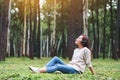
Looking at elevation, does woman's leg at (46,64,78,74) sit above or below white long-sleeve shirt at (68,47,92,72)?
below

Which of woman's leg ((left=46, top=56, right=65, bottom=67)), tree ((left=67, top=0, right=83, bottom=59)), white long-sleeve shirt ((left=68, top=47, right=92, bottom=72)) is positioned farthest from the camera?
tree ((left=67, top=0, right=83, bottom=59))

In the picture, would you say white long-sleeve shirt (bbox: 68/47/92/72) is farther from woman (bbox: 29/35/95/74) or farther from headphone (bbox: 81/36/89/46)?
headphone (bbox: 81/36/89/46)

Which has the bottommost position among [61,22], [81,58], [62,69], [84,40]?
[61,22]

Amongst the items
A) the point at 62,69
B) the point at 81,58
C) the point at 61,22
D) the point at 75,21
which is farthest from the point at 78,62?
the point at 61,22

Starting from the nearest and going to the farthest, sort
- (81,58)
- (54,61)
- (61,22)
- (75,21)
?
(81,58)
(54,61)
(75,21)
(61,22)

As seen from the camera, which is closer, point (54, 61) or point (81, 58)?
point (81, 58)

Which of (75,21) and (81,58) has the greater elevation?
(75,21)

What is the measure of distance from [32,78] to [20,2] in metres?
42.2

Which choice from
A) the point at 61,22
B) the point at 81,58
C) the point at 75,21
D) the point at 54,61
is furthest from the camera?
the point at 61,22

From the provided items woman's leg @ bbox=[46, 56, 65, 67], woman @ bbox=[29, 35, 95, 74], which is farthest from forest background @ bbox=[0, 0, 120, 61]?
woman @ bbox=[29, 35, 95, 74]

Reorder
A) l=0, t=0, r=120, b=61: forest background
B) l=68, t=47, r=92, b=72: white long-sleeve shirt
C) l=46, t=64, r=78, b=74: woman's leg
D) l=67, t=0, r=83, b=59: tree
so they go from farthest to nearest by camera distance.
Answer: l=0, t=0, r=120, b=61: forest background → l=67, t=0, r=83, b=59: tree → l=46, t=64, r=78, b=74: woman's leg → l=68, t=47, r=92, b=72: white long-sleeve shirt

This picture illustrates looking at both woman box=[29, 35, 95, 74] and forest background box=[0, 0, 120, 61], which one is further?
forest background box=[0, 0, 120, 61]

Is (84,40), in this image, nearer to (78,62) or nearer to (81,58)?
(81,58)

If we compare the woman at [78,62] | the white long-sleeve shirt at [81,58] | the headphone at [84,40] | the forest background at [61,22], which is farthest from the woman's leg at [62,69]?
the forest background at [61,22]
